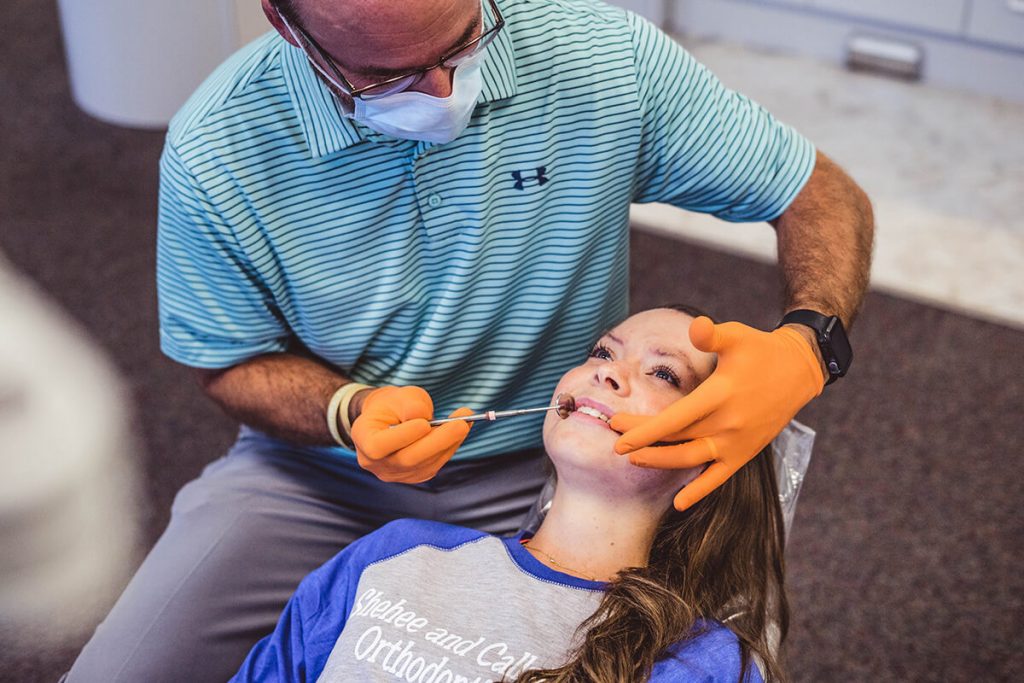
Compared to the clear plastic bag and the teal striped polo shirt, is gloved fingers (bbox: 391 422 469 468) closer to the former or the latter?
the teal striped polo shirt

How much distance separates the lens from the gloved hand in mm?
1312

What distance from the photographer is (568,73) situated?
1505 mm

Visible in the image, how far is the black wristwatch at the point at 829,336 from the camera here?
1.44 metres

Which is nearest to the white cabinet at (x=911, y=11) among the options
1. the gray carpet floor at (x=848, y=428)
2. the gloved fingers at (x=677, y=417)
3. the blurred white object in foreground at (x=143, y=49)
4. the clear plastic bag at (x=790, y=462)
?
the gray carpet floor at (x=848, y=428)

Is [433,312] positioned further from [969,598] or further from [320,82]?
[969,598]

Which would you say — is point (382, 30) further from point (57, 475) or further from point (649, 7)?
point (649, 7)

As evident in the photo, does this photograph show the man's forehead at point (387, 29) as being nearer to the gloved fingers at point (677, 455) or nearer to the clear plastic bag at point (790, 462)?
the gloved fingers at point (677, 455)

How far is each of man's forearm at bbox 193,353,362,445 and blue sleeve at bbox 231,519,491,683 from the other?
16cm

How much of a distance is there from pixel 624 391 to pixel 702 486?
0.18 metres

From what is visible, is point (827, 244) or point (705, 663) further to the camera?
point (827, 244)

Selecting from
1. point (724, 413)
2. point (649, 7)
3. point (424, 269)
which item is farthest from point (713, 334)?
point (649, 7)

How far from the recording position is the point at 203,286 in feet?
4.99

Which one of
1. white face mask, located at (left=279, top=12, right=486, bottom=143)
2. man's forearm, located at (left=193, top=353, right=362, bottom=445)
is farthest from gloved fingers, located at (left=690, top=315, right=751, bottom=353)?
man's forearm, located at (left=193, top=353, right=362, bottom=445)

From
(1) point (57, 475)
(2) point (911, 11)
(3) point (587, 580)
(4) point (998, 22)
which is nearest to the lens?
(3) point (587, 580)
